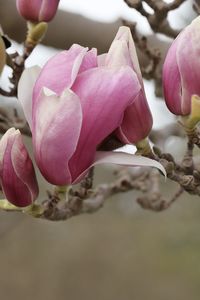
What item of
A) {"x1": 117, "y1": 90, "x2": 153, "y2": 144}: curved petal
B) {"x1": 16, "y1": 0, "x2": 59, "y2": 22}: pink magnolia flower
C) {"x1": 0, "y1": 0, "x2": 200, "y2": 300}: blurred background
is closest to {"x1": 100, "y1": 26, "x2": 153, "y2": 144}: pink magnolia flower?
{"x1": 117, "y1": 90, "x2": 153, "y2": 144}: curved petal

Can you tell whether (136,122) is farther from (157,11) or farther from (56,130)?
(157,11)

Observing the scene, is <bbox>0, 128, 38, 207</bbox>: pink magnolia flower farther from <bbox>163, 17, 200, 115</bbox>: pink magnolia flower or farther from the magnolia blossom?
<bbox>163, 17, 200, 115</bbox>: pink magnolia flower

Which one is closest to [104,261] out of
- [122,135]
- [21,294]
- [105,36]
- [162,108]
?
[21,294]

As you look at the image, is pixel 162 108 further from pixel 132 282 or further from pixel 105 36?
pixel 132 282

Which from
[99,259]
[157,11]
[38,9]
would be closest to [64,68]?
[38,9]

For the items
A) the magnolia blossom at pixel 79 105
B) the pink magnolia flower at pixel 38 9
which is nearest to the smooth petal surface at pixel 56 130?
the magnolia blossom at pixel 79 105
